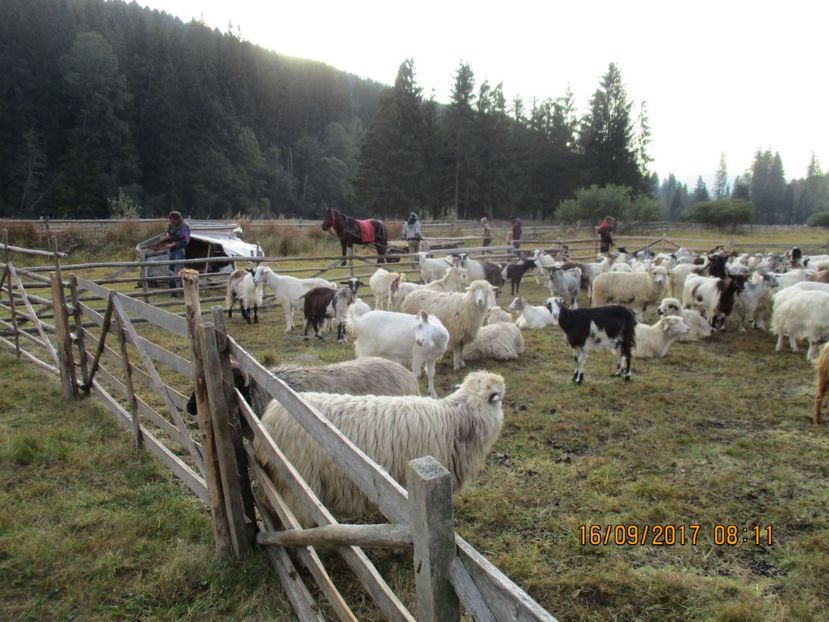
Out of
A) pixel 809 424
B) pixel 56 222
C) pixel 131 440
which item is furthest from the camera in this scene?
pixel 56 222

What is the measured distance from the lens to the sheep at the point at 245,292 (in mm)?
11859

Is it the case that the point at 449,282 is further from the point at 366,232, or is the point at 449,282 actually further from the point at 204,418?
the point at 204,418

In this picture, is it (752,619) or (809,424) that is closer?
(752,619)

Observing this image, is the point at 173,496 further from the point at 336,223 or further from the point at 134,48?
the point at 134,48

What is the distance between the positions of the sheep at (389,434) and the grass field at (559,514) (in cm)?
51

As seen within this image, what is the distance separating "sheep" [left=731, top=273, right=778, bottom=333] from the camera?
1048 cm

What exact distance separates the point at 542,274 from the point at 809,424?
13633 millimetres

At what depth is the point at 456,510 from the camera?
14.0 ft

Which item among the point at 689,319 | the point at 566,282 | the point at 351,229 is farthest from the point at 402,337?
the point at 351,229

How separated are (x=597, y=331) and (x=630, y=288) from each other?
5.33m

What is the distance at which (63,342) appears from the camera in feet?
20.8

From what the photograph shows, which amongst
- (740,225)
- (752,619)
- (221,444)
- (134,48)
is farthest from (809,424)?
(134,48)
